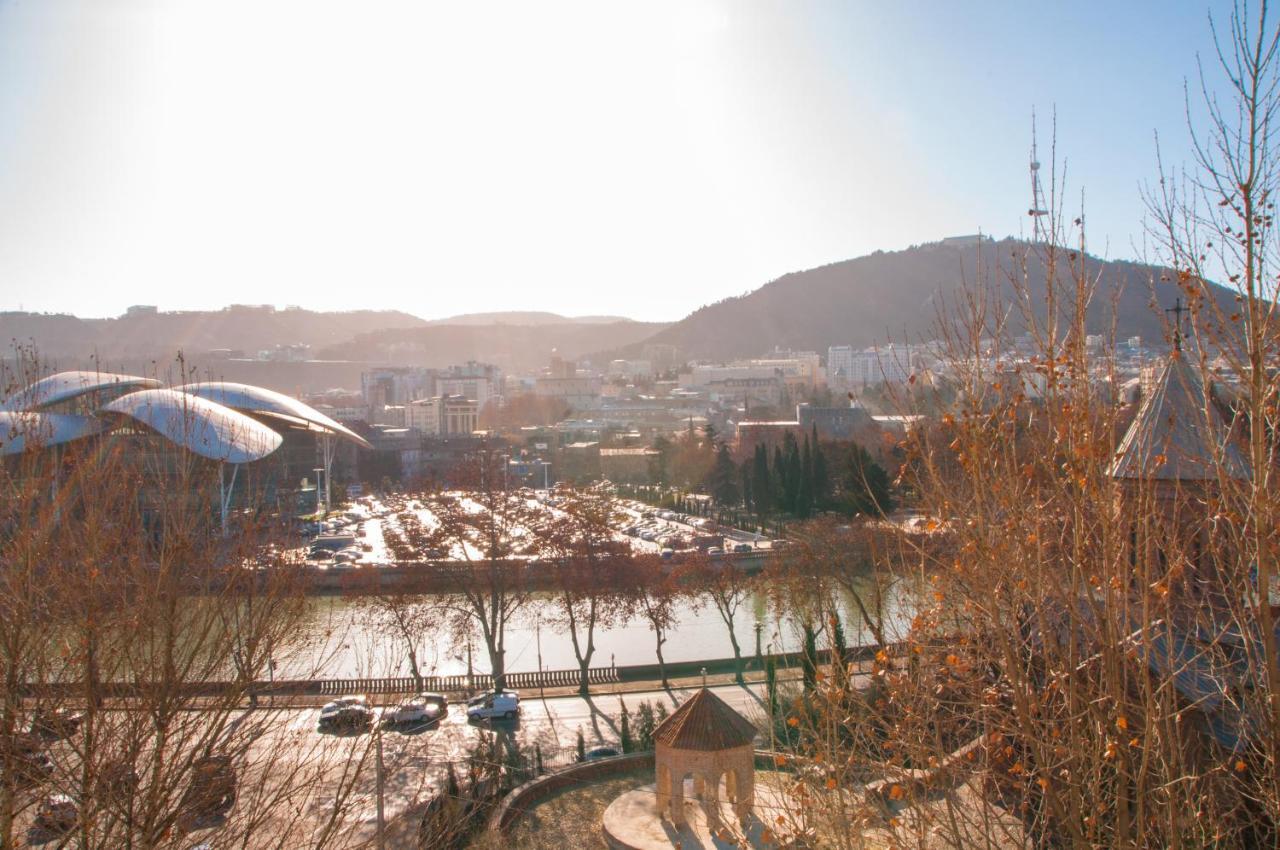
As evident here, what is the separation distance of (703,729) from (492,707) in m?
4.41

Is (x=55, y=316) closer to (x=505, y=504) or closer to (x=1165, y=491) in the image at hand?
(x=505, y=504)

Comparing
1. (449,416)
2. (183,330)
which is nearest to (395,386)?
(449,416)

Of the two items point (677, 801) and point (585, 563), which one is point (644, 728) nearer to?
point (677, 801)

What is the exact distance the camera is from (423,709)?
33.1 feet

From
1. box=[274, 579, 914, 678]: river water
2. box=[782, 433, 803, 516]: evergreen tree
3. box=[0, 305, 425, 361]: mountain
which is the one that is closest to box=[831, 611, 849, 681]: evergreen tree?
box=[274, 579, 914, 678]: river water

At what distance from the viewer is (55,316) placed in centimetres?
8256

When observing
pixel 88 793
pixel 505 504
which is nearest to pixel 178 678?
pixel 88 793

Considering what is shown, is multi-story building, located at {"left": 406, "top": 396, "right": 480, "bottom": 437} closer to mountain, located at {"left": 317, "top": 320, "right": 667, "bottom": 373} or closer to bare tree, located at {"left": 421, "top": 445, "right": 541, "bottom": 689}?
bare tree, located at {"left": 421, "top": 445, "right": 541, "bottom": 689}

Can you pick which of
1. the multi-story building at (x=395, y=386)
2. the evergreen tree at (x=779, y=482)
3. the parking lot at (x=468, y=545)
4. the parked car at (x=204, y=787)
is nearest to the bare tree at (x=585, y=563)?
the parking lot at (x=468, y=545)

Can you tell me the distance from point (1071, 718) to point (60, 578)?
377cm

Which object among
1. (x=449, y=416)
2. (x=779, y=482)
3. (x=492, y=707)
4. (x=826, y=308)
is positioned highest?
(x=826, y=308)

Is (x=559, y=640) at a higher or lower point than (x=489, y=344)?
lower

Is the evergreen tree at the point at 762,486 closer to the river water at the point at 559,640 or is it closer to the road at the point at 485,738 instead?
the river water at the point at 559,640

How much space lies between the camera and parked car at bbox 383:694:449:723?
9.56 m
